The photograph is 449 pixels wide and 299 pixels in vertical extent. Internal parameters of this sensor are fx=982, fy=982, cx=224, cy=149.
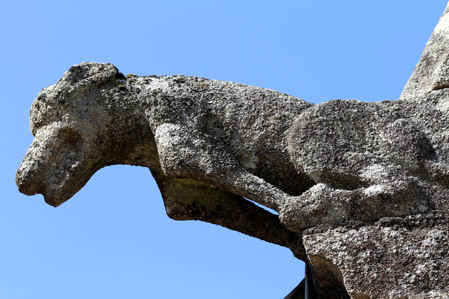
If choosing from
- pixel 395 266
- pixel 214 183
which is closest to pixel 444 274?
pixel 395 266

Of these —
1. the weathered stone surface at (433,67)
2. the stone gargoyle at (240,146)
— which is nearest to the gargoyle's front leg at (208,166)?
the stone gargoyle at (240,146)

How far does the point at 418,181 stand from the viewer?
5.68 meters

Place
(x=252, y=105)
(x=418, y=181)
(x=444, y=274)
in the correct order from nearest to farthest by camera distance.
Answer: (x=444, y=274) < (x=418, y=181) < (x=252, y=105)

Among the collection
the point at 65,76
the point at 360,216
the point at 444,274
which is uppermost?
the point at 65,76

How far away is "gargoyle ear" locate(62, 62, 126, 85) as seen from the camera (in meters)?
6.23

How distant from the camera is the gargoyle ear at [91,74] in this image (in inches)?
245

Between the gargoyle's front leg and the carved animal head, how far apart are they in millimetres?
457

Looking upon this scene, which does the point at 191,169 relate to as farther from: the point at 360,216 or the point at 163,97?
the point at 360,216

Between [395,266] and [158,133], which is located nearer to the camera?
[395,266]

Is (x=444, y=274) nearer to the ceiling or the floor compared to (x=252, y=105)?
nearer to the floor

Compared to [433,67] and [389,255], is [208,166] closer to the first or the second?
[389,255]

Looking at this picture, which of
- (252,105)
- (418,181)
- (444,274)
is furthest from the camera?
(252,105)

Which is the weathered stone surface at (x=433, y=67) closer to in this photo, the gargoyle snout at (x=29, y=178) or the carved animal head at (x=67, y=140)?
the carved animal head at (x=67, y=140)

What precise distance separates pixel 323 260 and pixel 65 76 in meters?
2.04
